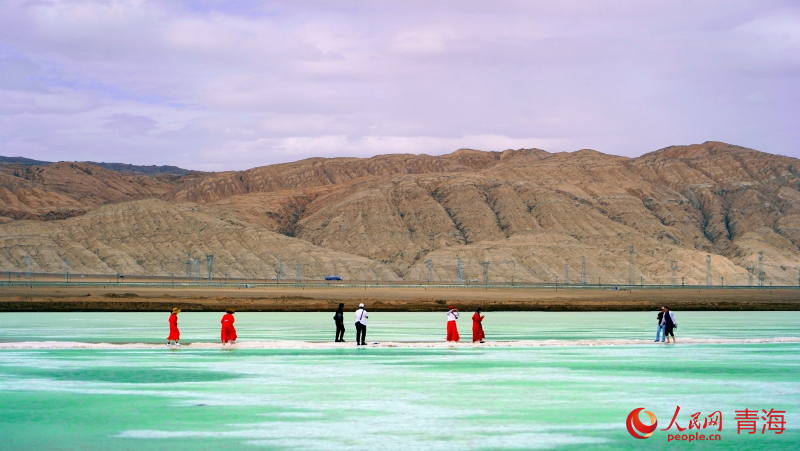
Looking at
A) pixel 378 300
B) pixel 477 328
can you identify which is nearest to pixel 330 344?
pixel 477 328

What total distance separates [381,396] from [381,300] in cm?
7290

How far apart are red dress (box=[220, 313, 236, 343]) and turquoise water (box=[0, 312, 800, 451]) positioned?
103 centimetres

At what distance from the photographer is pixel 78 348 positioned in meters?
30.4

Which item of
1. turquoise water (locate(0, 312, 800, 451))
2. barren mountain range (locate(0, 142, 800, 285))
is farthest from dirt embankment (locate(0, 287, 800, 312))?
turquoise water (locate(0, 312, 800, 451))

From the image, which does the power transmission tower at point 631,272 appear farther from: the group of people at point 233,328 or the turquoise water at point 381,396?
the group of people at point 233,328

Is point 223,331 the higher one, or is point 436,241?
point 436,241

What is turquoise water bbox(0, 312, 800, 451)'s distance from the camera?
14625 mm

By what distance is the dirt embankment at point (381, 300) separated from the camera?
245 ft

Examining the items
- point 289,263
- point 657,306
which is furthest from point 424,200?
point 657,306

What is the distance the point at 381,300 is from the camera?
91.9 meters

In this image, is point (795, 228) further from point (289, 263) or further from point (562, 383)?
point (562, 383)

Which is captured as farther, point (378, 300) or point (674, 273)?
point (674, 273)

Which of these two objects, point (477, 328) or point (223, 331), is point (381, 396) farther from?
point (477, 328)

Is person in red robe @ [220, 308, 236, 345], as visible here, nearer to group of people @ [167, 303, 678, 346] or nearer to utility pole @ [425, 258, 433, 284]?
group of people @ [167, 303, 678, 346]
